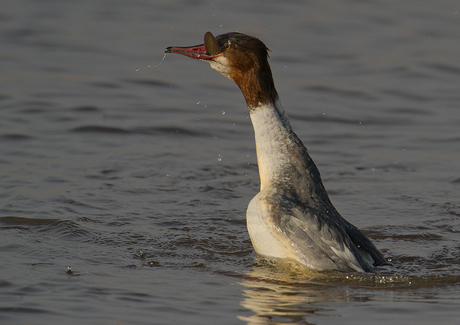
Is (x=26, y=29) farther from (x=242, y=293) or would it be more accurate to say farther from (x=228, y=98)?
(x=242, y=293)

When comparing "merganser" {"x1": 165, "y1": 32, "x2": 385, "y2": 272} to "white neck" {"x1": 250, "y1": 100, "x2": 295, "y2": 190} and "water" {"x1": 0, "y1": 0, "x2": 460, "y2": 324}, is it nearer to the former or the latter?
"white neck" {"x1": 250, "y1": 100, "x2": 295, "y2": 190}

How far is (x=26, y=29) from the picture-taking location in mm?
12219

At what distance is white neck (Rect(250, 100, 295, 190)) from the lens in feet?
18.1

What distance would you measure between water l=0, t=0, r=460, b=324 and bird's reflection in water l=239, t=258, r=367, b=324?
17 mm

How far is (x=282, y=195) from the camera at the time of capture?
17.4 feet

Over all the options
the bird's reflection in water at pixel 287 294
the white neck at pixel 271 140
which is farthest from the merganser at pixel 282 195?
the bird's reflection in water at pixel 287 294

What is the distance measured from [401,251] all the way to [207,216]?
1.94 m

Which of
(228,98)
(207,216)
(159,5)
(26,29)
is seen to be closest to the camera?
(207,216)

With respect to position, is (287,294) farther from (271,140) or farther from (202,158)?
(202,158)

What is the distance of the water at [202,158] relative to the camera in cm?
481

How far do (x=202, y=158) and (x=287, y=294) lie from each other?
380 centimetres

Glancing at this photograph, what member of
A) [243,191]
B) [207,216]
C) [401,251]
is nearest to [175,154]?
[243,191]

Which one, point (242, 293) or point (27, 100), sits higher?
point (27, 100)

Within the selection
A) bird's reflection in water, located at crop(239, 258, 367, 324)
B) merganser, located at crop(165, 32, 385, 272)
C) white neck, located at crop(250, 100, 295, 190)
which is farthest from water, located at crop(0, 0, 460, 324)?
white neck, located at crop(250, 100, 295, 190)
